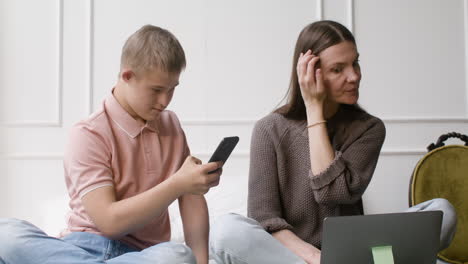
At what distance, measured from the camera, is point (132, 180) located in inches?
42.9

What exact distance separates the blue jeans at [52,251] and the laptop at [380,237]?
0.27 metres

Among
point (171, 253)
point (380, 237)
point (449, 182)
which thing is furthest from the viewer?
point (449, 182)

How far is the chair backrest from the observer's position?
1.84 metres

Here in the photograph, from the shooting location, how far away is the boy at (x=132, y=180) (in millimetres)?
969

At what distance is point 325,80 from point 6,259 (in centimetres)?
85

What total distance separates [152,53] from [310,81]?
43cm

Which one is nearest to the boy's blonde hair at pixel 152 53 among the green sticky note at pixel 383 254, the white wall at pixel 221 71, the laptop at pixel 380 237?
the laptop at pixel 380 237

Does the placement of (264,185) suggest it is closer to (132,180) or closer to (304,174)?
(304,174)

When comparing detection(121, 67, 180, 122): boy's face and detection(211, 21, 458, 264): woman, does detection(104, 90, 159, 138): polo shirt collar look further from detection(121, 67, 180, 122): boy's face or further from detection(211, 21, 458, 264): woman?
detection(211, 21, 458, 264): woman

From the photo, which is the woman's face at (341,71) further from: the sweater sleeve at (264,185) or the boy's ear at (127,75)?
the boy's ear at (127,75)

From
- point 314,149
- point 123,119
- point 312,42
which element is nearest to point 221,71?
point 312,42

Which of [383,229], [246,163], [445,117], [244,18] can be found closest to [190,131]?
[246,163]

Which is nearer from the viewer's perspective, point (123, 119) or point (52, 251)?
point (52, 251)

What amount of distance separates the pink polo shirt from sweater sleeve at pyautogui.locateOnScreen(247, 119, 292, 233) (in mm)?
251
